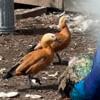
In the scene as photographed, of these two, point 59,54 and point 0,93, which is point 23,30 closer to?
point 59,54

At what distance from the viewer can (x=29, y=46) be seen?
730 cm

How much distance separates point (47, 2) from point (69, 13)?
60 centimetres

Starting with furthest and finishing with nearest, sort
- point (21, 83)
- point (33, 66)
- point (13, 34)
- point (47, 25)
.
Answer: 1. point (47, 25)
2. point (13, 34)
3. point (21, 83)
4. point (33, 66)

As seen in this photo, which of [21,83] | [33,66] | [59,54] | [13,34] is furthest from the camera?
[13,34]

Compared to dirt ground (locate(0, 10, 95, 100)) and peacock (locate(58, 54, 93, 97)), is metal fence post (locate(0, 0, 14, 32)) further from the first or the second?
peacock (locate(58, 54, 93, 97))

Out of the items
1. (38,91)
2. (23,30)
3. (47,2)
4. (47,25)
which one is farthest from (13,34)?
(38,91)

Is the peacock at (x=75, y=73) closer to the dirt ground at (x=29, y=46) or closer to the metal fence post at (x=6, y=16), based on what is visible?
the dirt ground at (x=29, y=46)

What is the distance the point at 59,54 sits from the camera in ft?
22.6

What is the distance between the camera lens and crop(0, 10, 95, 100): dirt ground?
5.35 m

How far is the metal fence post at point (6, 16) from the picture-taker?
8.22 metres

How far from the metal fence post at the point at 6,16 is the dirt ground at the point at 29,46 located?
0.18 m

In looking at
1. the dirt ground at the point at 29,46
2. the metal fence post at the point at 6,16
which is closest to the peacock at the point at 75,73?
the dirt ground at the point at 29,46

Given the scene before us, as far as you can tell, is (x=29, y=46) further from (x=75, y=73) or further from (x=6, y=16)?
(x=75, y=73)

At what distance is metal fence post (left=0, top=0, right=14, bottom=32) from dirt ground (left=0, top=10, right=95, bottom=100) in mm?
179
